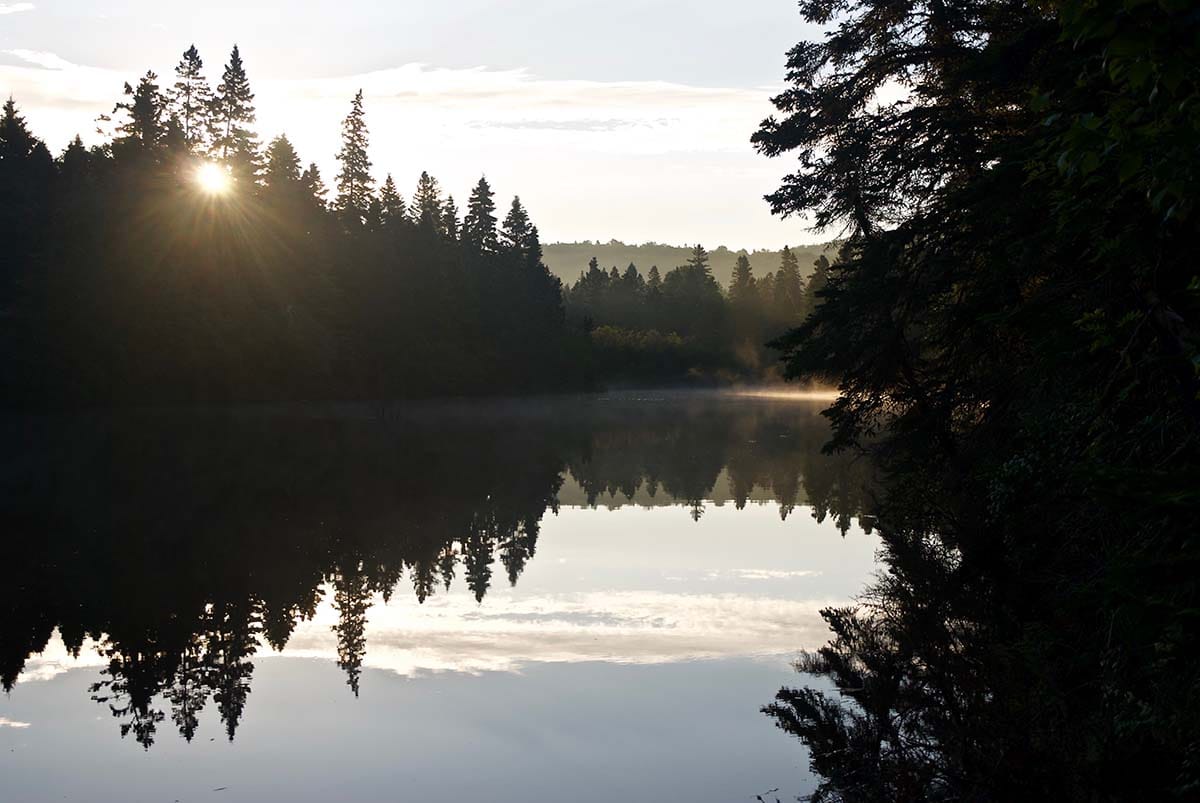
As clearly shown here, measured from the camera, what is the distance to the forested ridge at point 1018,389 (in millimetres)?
5340

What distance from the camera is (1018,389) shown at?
15.8 metres

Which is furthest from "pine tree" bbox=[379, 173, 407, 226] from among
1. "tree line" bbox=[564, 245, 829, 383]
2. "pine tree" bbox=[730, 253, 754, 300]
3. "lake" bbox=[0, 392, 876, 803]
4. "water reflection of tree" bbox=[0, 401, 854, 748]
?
"pine tree" bbox=[730, 253, 754, 300]

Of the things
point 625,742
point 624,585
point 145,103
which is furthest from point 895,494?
point 145,103

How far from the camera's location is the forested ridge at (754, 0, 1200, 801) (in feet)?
17.5

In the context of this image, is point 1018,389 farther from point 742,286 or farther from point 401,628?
point 742,286

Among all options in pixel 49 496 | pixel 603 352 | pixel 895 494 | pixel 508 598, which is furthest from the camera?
pixel 603 352

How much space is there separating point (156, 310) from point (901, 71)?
53.6 m

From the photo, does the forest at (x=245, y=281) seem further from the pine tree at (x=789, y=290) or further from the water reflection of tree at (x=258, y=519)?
the pine tree at (x=789, y=290)

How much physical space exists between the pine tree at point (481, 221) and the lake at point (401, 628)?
7771cm

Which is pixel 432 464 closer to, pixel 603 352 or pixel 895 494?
pixel 895 494

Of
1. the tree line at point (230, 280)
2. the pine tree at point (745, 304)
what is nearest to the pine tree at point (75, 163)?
the tree line at point (230, 280)

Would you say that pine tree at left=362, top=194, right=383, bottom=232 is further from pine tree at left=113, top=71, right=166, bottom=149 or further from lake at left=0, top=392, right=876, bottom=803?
lake at left=0, top=392, right=876, bottom=803

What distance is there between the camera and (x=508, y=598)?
1873cm

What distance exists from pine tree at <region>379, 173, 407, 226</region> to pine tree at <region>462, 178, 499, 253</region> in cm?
650
